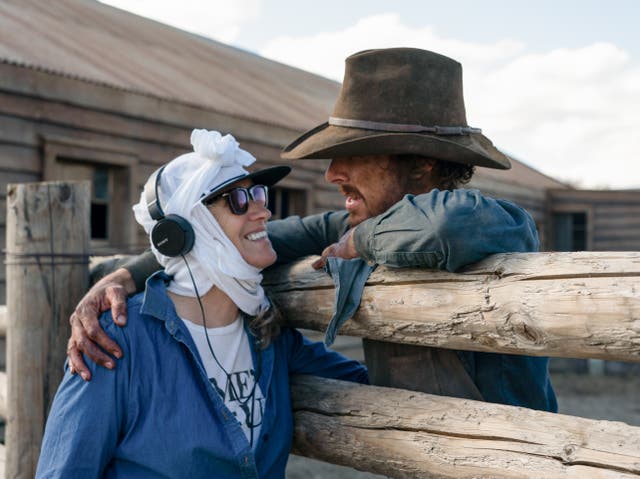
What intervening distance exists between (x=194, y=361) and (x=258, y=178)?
650mm

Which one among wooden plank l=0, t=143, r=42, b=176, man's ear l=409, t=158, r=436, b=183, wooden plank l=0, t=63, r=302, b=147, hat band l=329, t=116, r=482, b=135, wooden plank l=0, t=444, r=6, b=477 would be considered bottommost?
wooden plank l=0, t=444, r=6, b=477

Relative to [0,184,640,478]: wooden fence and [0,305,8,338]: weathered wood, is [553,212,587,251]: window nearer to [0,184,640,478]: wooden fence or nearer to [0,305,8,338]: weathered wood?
[0,305,8,338]: weathered wood

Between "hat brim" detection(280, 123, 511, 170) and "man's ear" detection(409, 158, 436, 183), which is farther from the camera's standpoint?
"man's ear" detection(409, 158, 436, 183)

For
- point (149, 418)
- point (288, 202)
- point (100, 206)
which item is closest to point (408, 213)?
point (149, 418)

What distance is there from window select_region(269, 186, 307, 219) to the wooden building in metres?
0.01

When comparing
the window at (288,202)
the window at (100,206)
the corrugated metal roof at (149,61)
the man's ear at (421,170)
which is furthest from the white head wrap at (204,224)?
the window at (288,202)

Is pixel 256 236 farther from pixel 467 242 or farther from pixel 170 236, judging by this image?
pixel 467 242

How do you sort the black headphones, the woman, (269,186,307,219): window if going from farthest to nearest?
(269,186,307,219): window → the black headphones → the woman

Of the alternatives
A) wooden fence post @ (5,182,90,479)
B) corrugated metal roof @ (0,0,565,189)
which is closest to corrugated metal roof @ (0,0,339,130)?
corrugated metal roof @ (0,0,565,189)

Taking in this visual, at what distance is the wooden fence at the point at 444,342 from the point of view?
1673 mm

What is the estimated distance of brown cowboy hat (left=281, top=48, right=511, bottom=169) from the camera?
2.37m

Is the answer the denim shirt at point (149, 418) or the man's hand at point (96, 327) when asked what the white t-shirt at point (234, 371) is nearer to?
the denim shirt at point (149, 418)

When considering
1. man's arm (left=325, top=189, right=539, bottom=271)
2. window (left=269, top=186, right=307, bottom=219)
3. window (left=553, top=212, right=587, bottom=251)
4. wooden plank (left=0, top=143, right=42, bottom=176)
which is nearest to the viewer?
man's arm (left=325, top=189, right=539, bottom=271)

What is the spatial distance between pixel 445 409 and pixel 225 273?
2.50 ft
